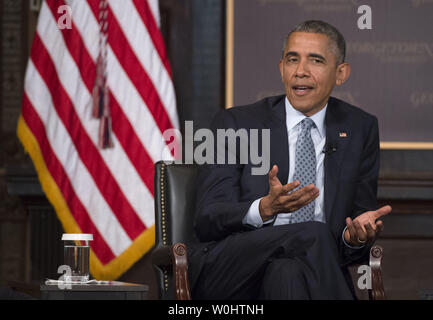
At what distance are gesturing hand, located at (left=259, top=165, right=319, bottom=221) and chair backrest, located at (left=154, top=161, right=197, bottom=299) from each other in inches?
31.6

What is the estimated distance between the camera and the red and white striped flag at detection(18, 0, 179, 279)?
14.5 feet

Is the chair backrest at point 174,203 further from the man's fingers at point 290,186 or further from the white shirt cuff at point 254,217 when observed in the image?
the man's fingers at point 290,186

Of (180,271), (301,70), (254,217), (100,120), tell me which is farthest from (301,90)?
(100,120)

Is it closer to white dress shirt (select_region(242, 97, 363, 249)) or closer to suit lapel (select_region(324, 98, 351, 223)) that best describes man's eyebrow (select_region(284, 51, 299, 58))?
white dress shirt (select_region(242, 97, 363, 249))

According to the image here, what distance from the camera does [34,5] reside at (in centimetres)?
500

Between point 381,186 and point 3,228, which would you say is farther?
point 3,228

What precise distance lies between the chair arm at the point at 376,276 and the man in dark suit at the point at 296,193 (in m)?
0.05

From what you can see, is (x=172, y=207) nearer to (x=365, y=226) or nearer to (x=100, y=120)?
(x=365, y=226)

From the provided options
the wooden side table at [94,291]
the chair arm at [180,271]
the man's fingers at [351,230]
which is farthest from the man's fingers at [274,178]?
the wooden side table at [94,291]

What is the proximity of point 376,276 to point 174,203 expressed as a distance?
1010mm

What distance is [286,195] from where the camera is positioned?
2576 mm
